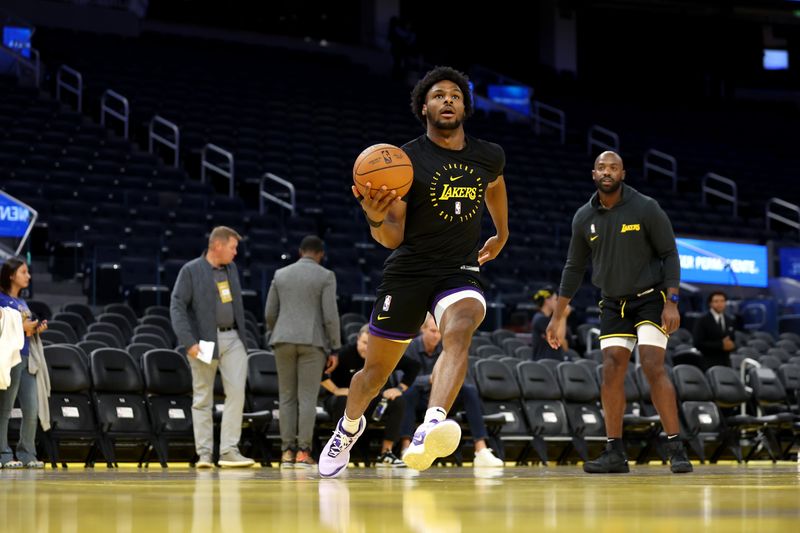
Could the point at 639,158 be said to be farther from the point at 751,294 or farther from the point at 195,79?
the point at 195,79

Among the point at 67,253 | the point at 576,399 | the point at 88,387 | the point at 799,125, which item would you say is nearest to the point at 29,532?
the point at 88,387

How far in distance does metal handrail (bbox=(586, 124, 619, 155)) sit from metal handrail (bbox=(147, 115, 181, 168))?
31.1 ft

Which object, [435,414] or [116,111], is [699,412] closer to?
[435,414]

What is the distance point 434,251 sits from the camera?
5199mm

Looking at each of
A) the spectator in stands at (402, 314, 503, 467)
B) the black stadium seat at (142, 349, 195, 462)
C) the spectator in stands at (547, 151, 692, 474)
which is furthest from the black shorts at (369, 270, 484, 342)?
the black stadium seat at (142, 349, 195, 462)

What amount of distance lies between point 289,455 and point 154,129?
509 inches

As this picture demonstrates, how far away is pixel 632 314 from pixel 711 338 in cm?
636

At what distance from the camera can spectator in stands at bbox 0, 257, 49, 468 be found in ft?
27.3

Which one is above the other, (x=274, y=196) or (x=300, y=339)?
(x=274, y=196)

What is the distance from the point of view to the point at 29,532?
2361 millimetres

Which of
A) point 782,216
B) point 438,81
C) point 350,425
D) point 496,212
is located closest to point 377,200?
point 438,81

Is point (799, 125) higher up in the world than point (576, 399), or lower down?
higher up

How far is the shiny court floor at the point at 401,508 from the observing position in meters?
2.50

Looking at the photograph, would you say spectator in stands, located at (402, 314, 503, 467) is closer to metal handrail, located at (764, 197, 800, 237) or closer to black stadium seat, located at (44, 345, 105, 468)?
black stadium seat, located at (44, 345, 105, 468)
